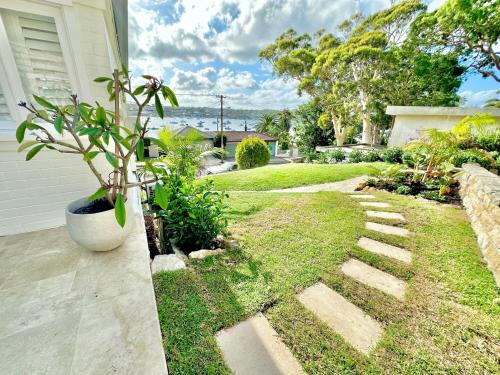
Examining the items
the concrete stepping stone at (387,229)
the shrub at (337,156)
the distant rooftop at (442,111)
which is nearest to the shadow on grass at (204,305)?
the concrete stepping stone at (387,229)

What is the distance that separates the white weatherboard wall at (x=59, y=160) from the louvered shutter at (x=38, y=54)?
9 centimetres

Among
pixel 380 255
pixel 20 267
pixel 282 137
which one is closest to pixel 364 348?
pixel 380 255

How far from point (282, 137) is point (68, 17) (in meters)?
23.7

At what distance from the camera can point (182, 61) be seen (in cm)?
1521

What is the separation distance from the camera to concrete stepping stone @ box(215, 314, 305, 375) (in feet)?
3.99

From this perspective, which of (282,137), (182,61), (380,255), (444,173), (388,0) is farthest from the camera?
(282,137)

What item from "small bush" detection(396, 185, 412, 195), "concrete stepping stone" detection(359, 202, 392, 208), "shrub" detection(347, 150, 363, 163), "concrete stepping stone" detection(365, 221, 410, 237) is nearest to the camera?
"concrete stepping stone" detection(365, 221, 410, 237)

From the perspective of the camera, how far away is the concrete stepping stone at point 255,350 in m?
1.21

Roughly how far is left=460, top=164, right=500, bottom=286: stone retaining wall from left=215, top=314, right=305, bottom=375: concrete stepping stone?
2003 mm

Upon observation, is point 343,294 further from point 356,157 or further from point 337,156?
point 337,156

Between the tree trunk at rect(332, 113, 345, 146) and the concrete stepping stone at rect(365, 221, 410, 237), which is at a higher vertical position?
the tree trunk at rect(332, 113, 345, 146)

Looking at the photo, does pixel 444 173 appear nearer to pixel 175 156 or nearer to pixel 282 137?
pixel 175 156

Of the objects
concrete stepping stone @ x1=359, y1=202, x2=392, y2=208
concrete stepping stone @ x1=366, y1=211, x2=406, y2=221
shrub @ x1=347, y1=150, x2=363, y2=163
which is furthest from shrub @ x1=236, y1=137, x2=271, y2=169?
concrete stepping stone @ x1=366, y1=211, x2=406, y2=221

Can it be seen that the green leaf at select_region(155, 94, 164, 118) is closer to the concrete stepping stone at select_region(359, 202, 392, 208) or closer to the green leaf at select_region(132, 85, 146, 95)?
the green leaf at select_region(132, 85, 146, 95)
